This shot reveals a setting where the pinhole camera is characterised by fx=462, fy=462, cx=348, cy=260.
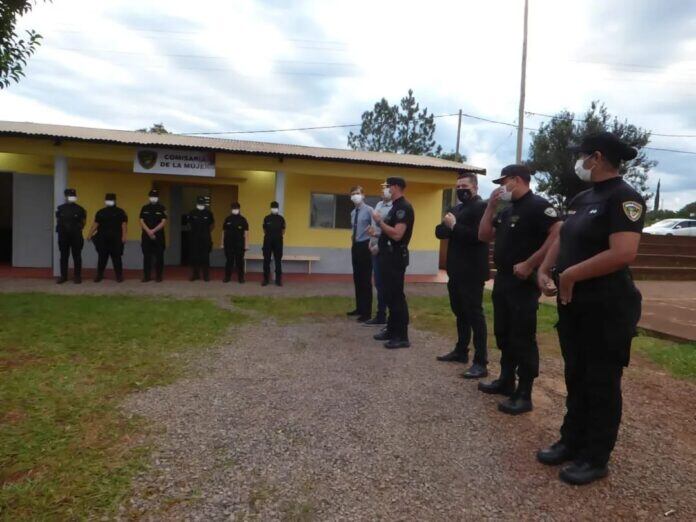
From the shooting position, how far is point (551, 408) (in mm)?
3645

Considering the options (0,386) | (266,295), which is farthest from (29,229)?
(0,386)

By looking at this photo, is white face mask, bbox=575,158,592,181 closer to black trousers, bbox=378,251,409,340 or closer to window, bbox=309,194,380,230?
black trousers, bbox=378,251,409,340

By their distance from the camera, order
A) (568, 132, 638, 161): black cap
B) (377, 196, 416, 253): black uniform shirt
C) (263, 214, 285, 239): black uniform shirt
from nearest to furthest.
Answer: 1. (568, 132, 638, 161): black cap
2. (377, 196, 416, 253): black uniform shirt
3. (263, 214, 285, 239): black uniform shirt

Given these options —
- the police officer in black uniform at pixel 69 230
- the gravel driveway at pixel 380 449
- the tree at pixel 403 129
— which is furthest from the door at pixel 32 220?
the tree at pixel 403 129

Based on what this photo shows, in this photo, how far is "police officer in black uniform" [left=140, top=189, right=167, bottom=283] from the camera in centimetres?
959

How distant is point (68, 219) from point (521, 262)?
344 inches

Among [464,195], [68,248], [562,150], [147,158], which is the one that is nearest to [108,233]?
[68,248]

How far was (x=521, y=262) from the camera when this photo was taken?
3.43 meters

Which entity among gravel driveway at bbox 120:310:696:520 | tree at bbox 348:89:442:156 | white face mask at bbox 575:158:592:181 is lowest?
gravel driveway at bbox 120:310:696:520

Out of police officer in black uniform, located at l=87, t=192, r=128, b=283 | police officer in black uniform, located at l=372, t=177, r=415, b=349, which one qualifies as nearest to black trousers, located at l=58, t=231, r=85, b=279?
police officer in black uniform, located at l=87, t=192, r=128, b=283

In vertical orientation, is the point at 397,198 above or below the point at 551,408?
above

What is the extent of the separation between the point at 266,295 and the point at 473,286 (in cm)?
532

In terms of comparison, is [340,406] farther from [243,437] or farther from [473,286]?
[473,286]

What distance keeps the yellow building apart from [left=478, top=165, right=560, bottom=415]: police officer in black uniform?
25.5 ft
